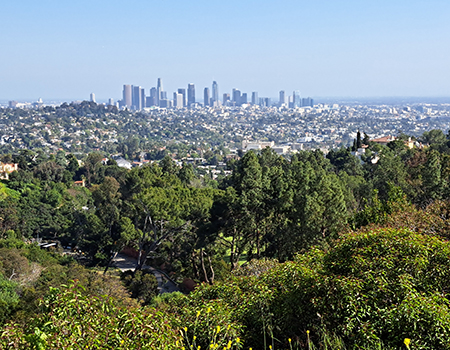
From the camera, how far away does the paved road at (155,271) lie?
13.9m

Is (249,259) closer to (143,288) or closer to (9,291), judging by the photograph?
(143,288)

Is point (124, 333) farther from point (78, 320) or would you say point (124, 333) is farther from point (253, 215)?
point (253, 215)

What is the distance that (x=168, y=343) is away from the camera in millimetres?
3293

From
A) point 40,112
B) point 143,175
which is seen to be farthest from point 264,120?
point 143,175

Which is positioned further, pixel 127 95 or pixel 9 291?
pixel 127 95

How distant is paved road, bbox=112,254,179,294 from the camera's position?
13.9 metres

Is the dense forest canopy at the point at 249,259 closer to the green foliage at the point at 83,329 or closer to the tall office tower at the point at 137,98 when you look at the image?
the green foliage at the point at 83,329

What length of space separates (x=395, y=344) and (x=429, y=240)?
1511 mm

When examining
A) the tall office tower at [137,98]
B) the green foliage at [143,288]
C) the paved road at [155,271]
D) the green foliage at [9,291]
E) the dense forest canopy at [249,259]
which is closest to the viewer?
the dense forest canopy at [249,259]

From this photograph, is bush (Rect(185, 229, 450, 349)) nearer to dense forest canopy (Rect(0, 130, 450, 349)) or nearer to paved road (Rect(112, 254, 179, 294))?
dense forest canopy (Rect(0, 130, 450, 349))

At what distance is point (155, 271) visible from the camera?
15.9 metres

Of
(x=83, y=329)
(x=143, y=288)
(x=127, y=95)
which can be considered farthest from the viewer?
(x=127, y=95)

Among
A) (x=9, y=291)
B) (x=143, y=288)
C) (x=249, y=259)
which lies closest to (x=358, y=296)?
(x=249, y=259)

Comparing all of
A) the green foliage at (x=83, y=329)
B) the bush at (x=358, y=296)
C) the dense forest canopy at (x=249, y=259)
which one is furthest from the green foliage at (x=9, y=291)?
the green foliage at (x=83, y=329)
